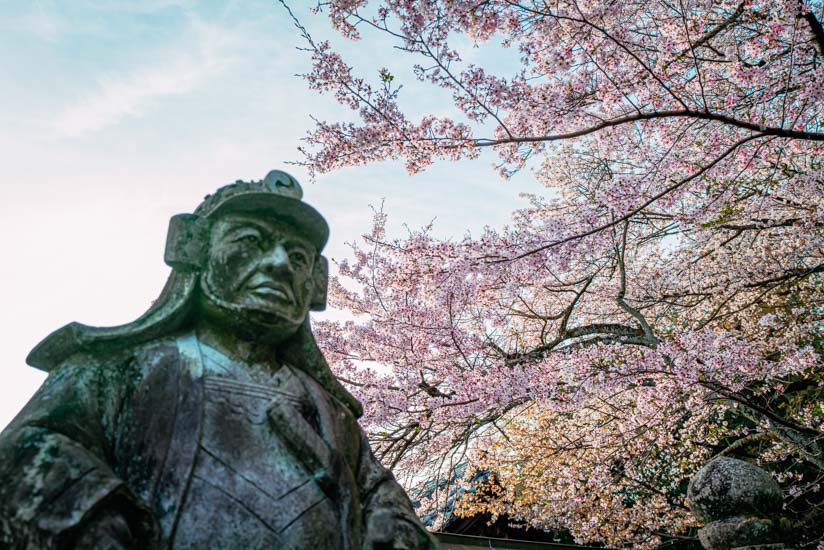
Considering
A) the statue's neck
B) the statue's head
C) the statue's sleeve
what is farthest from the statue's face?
the statue's sleeve

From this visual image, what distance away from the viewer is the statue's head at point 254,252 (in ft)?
6.63

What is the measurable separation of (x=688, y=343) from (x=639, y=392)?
1601 millimetres

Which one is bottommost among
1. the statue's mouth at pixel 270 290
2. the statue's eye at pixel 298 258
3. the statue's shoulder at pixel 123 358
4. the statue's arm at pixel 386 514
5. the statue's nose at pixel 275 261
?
the statue's arm at pixel 386 514

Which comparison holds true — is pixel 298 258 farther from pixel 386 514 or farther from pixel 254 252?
pixel 386 514

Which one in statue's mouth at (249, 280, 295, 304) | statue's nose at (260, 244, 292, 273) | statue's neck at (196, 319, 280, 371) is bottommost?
statue's neck at (196, 319, 280, 371)

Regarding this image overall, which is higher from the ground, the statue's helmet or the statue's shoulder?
the statue's helmet

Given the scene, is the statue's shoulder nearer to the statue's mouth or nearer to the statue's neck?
the statue's neck

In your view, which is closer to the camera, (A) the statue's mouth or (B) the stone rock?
(A) the statue's mouth

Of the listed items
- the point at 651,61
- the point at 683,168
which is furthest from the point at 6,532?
the point at 651,61

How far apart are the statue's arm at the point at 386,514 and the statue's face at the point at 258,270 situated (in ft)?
2.06

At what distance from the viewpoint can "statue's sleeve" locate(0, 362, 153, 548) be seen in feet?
4.47

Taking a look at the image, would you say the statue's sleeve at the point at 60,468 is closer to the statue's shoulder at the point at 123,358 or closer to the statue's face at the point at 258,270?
the statue's shoulder at the point at 123,358

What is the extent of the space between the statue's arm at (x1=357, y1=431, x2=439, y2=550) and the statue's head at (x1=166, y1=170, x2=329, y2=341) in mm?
618

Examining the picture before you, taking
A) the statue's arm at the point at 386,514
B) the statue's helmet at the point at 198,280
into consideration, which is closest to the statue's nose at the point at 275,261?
the statue's helmet at the point at 198,280
